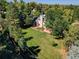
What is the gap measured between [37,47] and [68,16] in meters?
11.0

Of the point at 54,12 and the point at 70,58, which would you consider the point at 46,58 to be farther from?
the point at 54,12

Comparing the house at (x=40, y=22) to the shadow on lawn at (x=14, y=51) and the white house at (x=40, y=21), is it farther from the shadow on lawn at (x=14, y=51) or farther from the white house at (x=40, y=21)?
the shadow on lawn at (x=14, y=51)

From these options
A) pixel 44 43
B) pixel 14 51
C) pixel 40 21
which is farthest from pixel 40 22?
pixel 14 51

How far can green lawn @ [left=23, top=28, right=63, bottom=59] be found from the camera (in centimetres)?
3246

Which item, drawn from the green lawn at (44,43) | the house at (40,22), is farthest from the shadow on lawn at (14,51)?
the house at (40,22)

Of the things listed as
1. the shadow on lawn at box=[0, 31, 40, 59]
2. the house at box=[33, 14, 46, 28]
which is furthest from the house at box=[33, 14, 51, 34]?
the shadow on lawn at box=[0, 31, 40, 59]

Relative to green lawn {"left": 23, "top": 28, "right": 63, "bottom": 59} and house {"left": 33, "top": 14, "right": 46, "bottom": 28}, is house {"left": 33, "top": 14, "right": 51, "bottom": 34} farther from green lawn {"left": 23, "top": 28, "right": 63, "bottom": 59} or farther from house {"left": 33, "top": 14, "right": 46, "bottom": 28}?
green lawn {"left": 23, "top": 28, "right": 63, "bottom": 59}

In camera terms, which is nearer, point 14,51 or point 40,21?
point 14,51

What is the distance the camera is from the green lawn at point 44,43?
32.5 metres

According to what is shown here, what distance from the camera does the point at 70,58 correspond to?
28656 millimetres

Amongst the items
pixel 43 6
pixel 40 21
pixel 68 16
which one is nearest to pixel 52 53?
pixel 68 16

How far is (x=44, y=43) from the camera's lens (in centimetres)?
3728

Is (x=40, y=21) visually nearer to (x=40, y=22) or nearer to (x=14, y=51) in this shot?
(x=40, y=22)

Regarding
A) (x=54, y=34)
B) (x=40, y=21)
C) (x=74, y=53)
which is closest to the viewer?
(x=74, y=53)
